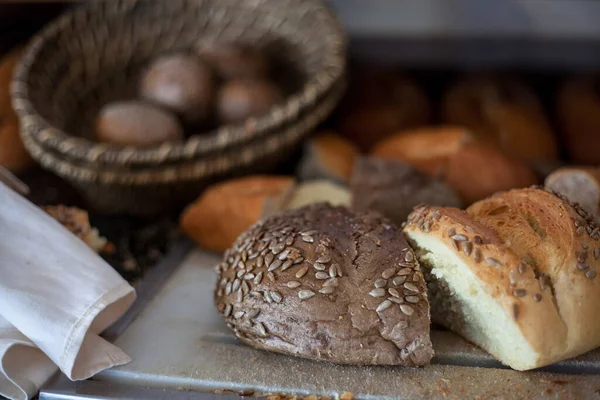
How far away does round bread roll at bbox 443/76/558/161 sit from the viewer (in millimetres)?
1959

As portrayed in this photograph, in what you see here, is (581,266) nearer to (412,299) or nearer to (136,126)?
(412,299)

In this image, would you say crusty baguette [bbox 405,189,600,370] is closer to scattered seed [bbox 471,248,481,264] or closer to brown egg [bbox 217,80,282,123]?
scattered seed [bbox 471,248,481,264]

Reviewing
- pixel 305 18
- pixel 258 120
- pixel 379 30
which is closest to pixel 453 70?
pixel 379 30

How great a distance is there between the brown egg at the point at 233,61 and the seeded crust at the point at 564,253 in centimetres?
109

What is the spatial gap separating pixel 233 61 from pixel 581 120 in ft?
4.01

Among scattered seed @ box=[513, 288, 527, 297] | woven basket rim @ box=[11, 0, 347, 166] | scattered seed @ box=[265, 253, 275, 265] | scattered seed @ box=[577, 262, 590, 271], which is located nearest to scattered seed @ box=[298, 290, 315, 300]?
scattered seed @ box=[265, 253, 275, 265]

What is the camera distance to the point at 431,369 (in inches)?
Result: 43.6

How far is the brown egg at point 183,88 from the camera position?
72.1 inches

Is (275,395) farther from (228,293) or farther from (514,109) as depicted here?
(514,109)

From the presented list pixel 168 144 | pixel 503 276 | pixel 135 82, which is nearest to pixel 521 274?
pixel 503 276

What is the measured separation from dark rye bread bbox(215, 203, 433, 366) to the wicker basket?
503 mm

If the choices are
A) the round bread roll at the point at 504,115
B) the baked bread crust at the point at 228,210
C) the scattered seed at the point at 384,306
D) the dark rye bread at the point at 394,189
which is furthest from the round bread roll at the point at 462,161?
the scattered seed at the point at 384,306

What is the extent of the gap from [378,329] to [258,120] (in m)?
0.80

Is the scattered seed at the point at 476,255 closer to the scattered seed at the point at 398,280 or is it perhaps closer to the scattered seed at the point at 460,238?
the scattered seed at the point at 460,238
